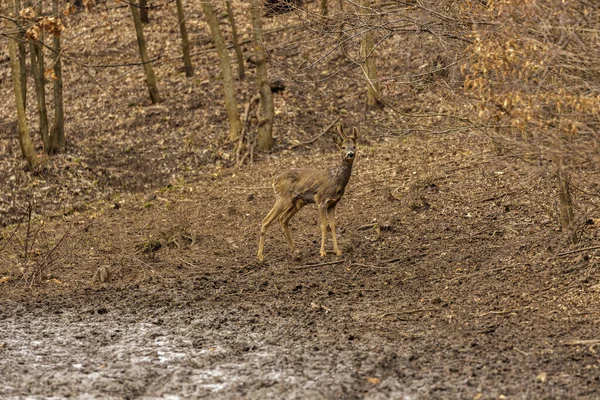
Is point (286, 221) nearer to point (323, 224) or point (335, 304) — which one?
point (323, 224)

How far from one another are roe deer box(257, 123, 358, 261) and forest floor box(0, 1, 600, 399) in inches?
20.2

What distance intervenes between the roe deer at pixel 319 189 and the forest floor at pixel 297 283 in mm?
514

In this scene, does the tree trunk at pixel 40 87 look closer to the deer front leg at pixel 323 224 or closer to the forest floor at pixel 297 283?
the forest floor at pixel 297 283

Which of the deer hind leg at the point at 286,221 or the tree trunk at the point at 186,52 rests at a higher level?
the tree trunk at the point at 186,52

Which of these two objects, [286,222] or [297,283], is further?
[286,222]

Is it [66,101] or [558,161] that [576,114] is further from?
[66,101]

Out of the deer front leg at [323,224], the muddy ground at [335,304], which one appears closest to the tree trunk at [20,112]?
the muddy ground at [335,304]

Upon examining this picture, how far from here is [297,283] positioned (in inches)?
424

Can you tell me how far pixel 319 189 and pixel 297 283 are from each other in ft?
5.66

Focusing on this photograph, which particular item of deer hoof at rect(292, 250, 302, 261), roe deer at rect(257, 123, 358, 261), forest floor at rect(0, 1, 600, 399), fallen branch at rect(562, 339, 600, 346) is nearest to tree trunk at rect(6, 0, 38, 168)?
forest floor at rect(0, 1, 600, 399)

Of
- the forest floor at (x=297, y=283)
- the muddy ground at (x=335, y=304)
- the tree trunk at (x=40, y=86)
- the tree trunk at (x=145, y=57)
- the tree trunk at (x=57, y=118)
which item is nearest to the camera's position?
the muddy ground at (x=335, y=304)

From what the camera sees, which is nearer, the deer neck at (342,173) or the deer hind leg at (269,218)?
the deer neck at (342,173)

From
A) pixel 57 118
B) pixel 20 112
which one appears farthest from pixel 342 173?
pixel 57 118

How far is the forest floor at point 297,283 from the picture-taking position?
7.29m
